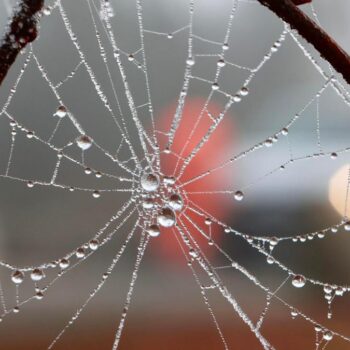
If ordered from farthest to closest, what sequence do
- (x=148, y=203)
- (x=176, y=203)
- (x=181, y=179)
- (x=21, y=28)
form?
1. (x=181, y=179)
2. (x=148, y=203)
3. (x=176, y=203)
4. (x=21, y=28)

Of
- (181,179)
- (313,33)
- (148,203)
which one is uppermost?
(181,179)

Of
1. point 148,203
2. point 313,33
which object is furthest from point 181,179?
point 313,33

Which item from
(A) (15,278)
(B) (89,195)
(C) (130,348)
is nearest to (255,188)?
(B) (89,195)

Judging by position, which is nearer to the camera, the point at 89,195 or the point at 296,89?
the point at 89,195

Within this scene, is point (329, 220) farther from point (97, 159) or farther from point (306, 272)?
point (97, 159)

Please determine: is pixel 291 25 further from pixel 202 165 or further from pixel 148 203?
pixel 202 165

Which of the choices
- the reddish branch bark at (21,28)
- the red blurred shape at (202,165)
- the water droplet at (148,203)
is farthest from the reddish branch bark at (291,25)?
the red blurred shape at (202,165)

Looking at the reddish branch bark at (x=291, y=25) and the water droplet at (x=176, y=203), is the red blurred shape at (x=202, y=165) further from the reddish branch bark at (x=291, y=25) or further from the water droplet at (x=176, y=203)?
the reddish branch bark at (x=291, y=25)
